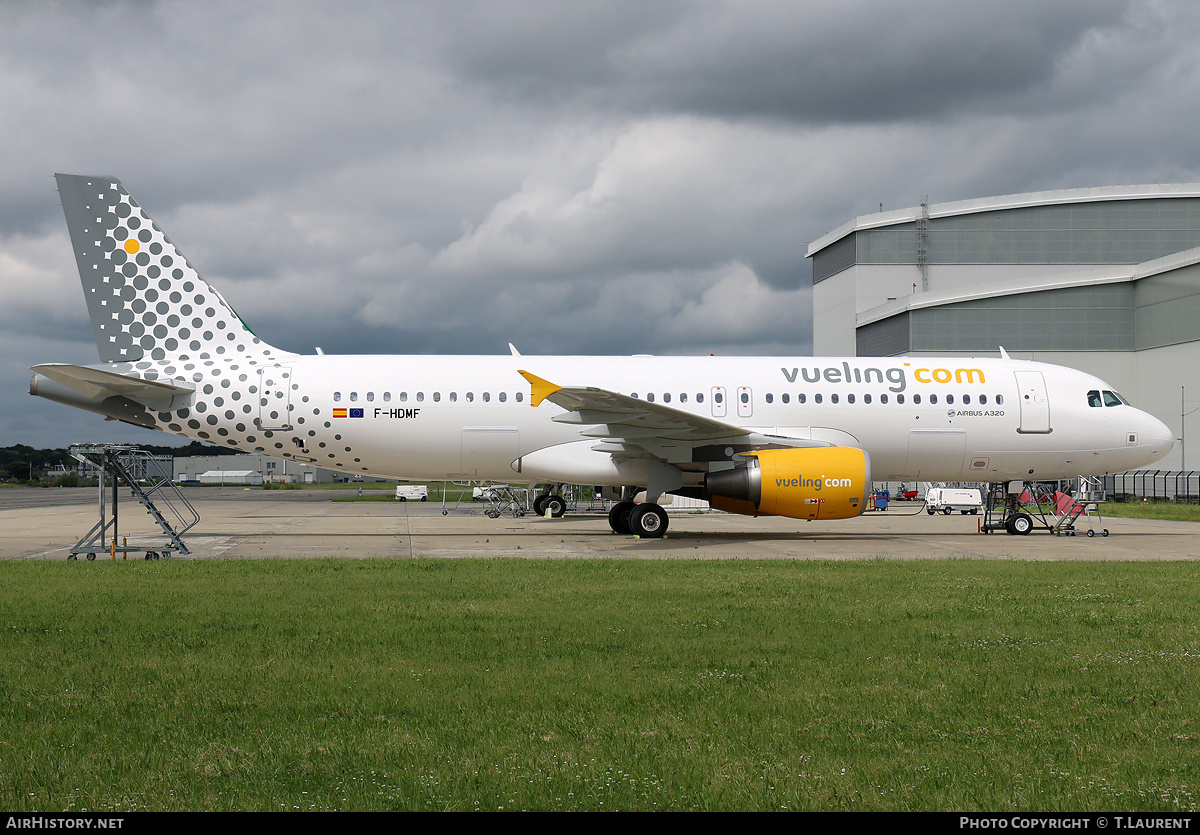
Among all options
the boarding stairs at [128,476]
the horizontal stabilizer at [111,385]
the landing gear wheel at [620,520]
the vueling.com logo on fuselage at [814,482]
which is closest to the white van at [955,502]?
the landing gear wheel at [620,520]

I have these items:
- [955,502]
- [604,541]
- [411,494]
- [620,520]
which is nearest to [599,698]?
[604,541]

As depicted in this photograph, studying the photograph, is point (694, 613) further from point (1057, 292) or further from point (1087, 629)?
point (1057, 292)

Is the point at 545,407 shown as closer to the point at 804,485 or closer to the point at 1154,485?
the point at 804,485

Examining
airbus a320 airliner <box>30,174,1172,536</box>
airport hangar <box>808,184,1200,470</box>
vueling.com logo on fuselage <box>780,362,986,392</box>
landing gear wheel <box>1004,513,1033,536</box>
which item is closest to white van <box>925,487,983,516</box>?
landing gear wheel <box>1004,513,1033,536</box>

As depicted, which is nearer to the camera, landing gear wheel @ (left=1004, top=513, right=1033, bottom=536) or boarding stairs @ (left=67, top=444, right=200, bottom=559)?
boarding stairs @ (left=67, top=444, right=200, bottom=559)

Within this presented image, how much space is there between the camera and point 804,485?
17.0 metres

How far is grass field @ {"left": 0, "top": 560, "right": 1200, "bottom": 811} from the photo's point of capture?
4.12m

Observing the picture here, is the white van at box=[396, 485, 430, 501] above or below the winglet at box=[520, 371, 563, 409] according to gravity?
below

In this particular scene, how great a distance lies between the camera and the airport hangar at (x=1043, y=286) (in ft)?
187

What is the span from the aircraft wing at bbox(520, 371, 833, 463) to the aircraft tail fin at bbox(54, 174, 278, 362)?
694 cm

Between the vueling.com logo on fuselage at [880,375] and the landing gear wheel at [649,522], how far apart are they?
150 inches

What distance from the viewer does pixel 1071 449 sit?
66.6 feet

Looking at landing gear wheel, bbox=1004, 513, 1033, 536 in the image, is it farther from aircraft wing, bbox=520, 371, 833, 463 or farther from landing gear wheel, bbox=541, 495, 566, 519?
landing gear wheel, bbox=541, 495, 566, 519

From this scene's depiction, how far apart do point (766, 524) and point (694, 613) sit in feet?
56.0
